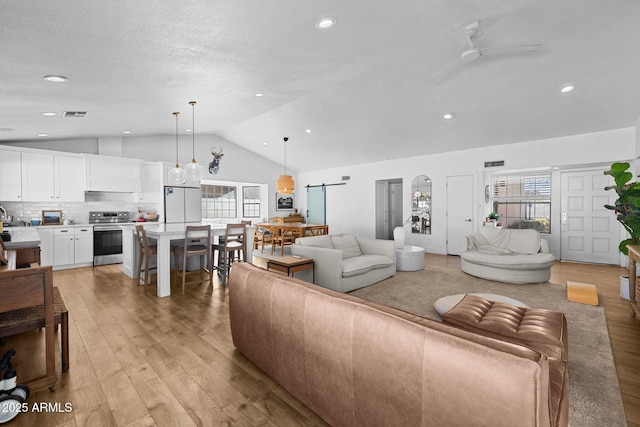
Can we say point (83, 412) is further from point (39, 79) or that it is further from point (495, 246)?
point (495, 246)

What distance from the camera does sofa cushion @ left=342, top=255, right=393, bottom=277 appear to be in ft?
13.4

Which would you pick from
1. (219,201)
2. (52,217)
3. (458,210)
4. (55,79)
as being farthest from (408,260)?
(52,217)

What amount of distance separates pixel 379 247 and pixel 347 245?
55cm

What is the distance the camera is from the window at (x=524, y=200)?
6605 mm

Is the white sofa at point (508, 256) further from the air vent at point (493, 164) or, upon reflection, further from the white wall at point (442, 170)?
the air vent at point (493, 164)

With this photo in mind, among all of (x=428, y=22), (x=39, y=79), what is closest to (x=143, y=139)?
(x=39, y=79)

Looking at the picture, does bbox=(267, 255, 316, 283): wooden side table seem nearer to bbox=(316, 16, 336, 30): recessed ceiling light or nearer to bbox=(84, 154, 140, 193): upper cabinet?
bbox=(316, 16, 336, 30): recessed ceiling light

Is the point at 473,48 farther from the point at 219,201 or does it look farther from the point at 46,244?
the point at 219,201

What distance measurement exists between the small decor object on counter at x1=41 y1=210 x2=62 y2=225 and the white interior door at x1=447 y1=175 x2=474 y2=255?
27.8 feet

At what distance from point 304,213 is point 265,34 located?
27.5 feet

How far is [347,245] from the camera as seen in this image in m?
4.95

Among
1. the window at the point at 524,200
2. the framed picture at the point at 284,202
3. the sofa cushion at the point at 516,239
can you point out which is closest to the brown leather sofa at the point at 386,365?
the sofa cushion at the point at 516,239

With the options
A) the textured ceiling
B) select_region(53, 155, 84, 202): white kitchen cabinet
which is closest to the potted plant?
the textured ceiling

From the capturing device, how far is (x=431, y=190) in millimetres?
7695
